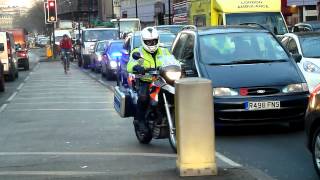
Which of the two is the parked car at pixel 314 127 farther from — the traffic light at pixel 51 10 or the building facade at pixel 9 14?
the building facade at pixel 9 14

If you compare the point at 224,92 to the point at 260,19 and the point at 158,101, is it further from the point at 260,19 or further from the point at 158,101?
the point at 260,19

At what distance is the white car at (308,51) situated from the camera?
1216 centimetres

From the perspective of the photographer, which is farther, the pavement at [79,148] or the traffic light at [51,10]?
the traffic light at [51,10]

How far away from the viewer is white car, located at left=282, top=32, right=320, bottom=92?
12.2 m

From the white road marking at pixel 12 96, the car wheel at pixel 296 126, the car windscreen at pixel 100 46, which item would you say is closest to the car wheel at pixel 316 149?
the car wheel at pixel 296 126

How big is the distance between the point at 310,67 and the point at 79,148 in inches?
195

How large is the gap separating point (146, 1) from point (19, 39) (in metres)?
38.1

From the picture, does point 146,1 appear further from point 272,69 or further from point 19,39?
point 272,69

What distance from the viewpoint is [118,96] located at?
9.79 m

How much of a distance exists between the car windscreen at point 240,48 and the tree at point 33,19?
310 feet

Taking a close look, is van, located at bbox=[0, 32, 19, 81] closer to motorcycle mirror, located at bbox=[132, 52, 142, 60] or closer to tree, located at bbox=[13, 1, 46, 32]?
motorcycle mirror, located at bbox=[132, 52, 142, 60]

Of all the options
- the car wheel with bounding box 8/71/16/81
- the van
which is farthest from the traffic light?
the car wheel with bounding box 8/71/16/81

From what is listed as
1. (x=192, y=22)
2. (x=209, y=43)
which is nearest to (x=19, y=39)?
(x=192, y=22)

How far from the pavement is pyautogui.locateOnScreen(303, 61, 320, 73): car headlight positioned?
3.38 meters
